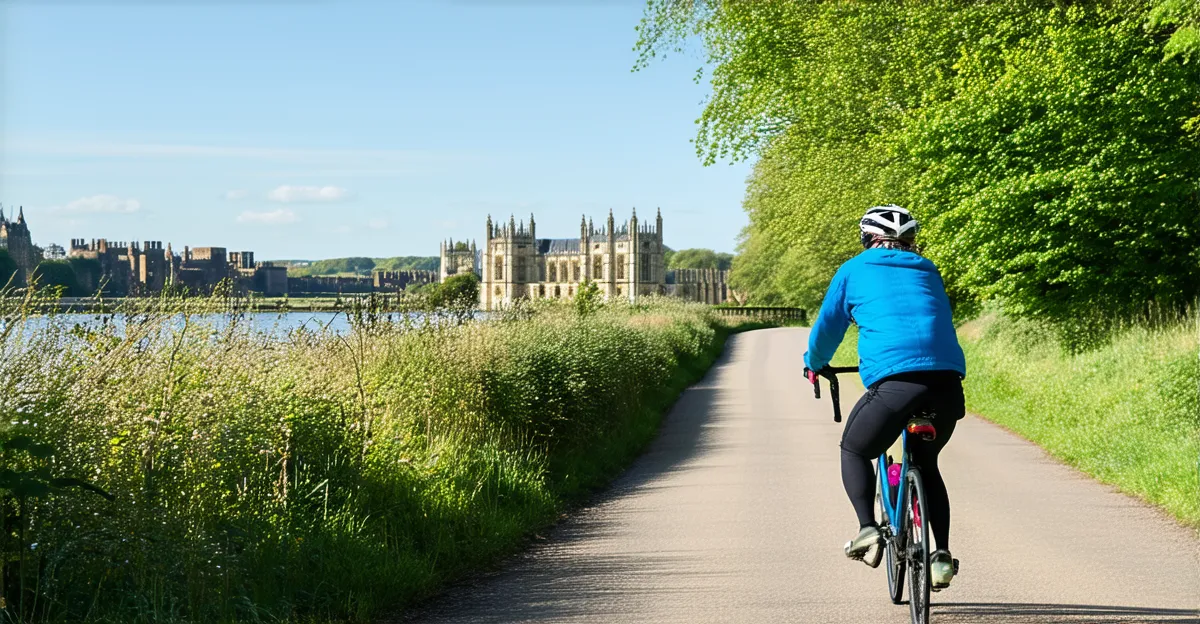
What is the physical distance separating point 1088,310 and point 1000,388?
8.85ft

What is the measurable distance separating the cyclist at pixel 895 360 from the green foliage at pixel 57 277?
17.4ft

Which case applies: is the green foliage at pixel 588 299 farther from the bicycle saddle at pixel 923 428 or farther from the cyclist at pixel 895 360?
the bicycle saddle at pixel 923 428

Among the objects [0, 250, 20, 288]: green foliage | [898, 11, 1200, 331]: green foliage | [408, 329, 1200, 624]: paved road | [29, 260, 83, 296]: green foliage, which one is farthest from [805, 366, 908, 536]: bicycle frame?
[898, 11, 1200, 331]: green foliage

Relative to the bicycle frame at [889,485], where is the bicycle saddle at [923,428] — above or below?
above

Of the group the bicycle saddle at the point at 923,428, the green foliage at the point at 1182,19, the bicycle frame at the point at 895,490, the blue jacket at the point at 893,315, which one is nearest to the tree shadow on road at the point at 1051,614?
the bicycle frame at the point at 895,490

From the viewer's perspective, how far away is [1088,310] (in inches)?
877

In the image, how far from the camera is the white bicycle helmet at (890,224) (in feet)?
21.9

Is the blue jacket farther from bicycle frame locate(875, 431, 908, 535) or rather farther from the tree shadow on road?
the tree shadow on road

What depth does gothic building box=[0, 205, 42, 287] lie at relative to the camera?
335 inches

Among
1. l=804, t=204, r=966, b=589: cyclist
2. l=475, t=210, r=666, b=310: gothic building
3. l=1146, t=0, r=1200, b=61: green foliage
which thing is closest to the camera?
l=804, t=204, r=966, b=589: cyclist

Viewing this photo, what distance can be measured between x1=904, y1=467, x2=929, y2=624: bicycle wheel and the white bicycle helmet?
125cm

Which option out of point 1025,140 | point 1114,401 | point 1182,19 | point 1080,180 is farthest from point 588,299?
point 1114,401

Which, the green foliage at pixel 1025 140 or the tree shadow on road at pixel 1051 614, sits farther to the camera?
the green foliage at pixel 1025 140

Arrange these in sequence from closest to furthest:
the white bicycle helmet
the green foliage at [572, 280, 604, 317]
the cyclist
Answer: the cyclist, the white bicycle helmet, the green foliage at [572, 280, 604, 317]
